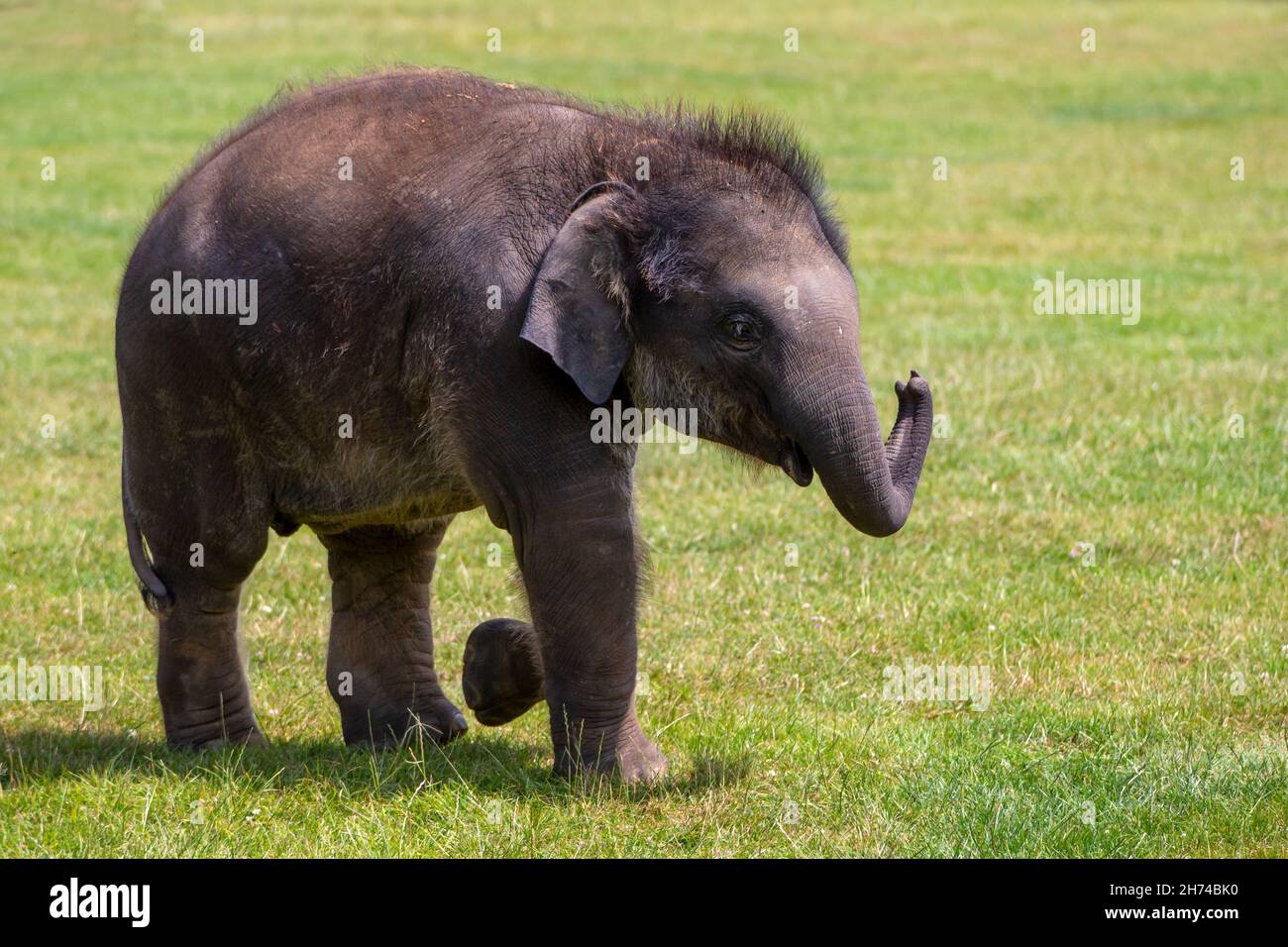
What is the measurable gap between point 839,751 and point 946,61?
2918 cm

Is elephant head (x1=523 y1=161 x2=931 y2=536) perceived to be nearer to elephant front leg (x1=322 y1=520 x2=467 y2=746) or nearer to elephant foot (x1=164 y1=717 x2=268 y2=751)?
elephant front leg (x1=322 y1=520 x2=467 y2=746)

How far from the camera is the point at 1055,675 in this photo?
759 centimetres

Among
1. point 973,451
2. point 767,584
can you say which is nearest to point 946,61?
point 973,451

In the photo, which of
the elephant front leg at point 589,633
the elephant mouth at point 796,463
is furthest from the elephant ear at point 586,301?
the elephant mouth at point 796,463

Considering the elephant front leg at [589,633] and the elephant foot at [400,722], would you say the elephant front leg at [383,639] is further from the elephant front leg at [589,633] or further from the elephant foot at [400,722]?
the elephant front leg at [589,633]

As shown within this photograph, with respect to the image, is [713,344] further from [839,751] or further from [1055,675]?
[1055,675]

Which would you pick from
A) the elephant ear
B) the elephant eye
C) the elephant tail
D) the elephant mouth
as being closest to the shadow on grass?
the elephant tail

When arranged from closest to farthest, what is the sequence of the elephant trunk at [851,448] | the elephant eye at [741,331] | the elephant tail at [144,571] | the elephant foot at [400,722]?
the elephant trunk at [851,448] < the elephant eye at [741,331] < the elephant tail at [144,571] < the elephant foot at [400,722]

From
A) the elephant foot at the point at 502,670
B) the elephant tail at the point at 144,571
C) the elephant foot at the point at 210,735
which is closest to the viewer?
the elephant foot at the point at 502,670

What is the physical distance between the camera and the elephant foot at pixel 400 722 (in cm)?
719

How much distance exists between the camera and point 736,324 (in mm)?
6023

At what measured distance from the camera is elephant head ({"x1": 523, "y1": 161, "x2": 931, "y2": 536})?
19.4 ft

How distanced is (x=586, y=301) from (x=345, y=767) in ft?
6.52

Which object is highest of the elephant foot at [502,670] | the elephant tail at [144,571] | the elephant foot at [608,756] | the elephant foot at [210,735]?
the elephant tail at [144,571]
